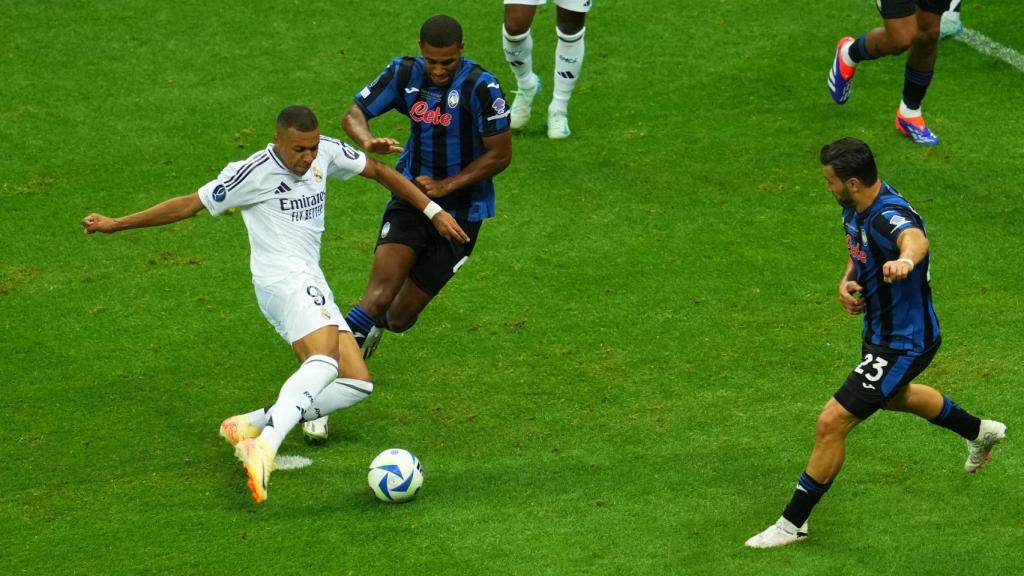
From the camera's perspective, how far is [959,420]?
665 centimetres

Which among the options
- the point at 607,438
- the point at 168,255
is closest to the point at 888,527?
the point at 607,438

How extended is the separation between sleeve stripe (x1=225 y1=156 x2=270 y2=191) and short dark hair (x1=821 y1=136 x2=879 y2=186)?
117 inches

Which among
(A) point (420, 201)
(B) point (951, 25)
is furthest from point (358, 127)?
(B) point (951, 25)

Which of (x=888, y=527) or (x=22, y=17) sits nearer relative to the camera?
(x=888, y=527)

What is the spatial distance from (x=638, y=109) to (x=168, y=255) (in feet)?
15.1

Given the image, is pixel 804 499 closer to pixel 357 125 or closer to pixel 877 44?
pixel 357 125

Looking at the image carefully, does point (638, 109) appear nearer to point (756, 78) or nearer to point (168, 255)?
point (756, 78)

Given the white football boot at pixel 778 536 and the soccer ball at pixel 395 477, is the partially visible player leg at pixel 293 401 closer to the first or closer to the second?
the soccer ball at pixel 395 477

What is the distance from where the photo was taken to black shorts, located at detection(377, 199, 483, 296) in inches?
318

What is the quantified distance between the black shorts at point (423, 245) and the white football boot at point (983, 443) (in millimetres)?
3215

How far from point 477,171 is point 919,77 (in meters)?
4.77

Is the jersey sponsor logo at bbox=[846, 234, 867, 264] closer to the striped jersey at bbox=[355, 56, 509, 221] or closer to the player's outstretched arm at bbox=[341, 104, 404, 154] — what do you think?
the striped jersey at bbox=[355, 56, 509, 221]

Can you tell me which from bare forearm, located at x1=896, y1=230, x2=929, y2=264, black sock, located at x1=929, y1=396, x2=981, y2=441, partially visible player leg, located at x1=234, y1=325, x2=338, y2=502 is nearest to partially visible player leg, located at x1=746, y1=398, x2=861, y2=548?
black sock, located at x1=929, y1=396, x2=981, y2=441

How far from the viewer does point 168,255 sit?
9.82 metres
